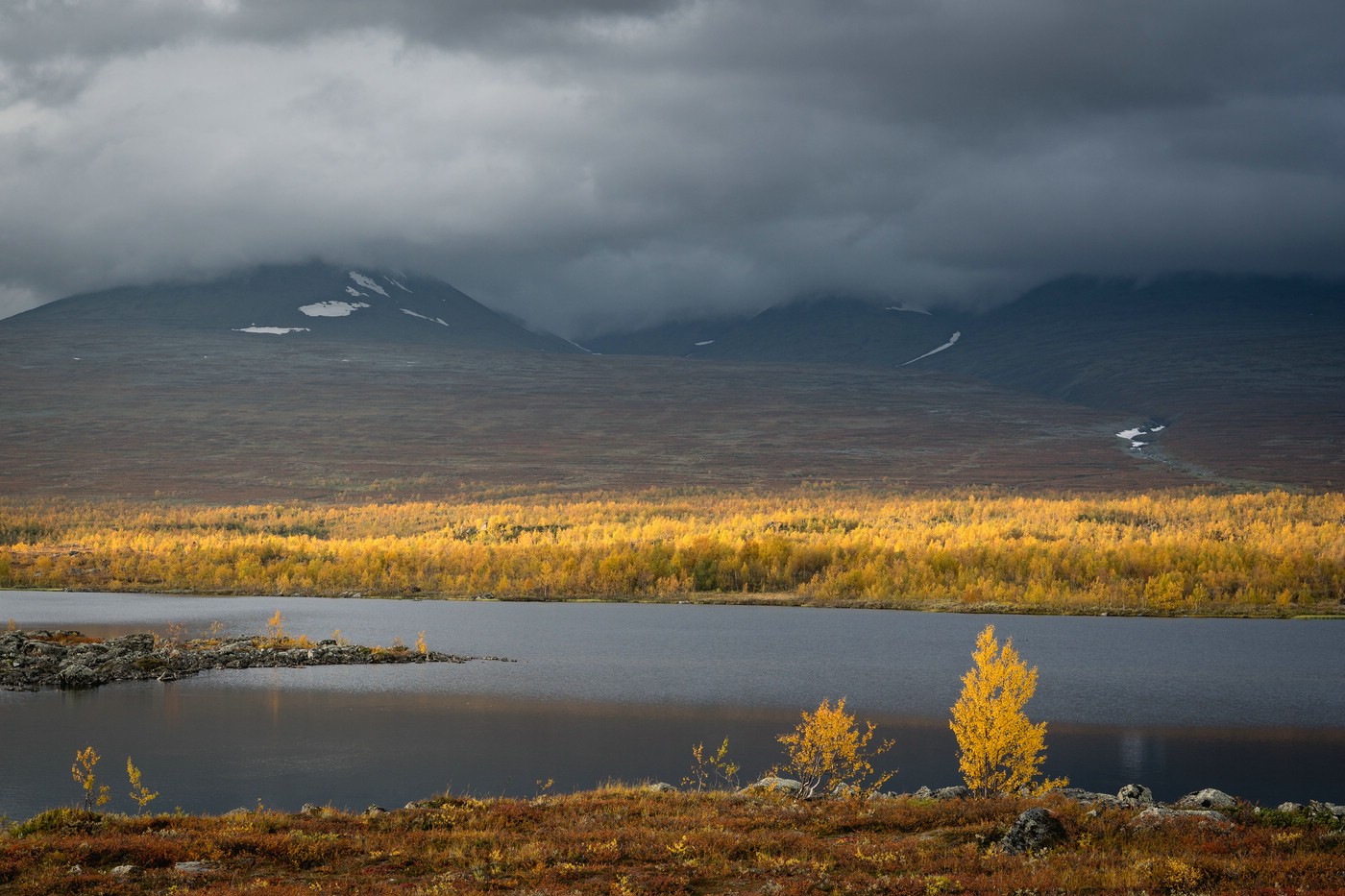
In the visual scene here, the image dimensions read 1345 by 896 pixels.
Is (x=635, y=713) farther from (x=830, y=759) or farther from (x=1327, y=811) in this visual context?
(x=1327, y=811)

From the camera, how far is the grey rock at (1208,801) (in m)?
25.3

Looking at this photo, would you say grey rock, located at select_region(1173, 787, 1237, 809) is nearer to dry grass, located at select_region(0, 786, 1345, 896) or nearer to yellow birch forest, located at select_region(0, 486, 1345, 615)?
dry grass, located at select_region(0, 786, 1345, 896)

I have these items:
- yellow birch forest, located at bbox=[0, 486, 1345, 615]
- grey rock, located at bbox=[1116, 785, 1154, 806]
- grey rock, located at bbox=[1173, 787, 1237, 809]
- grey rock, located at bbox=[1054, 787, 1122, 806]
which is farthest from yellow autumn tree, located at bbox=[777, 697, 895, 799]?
yellow birch forest, located at bbox=[0, 486, 1345, 615]

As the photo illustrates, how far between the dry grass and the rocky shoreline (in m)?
28.7

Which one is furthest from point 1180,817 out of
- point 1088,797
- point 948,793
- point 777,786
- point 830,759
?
point 777,786

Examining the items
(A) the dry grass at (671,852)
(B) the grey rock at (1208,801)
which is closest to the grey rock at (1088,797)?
→ (B) the grey rock at (1208,801)

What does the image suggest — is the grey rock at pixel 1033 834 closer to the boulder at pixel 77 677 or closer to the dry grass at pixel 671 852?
the dry grass at pixel 671 852

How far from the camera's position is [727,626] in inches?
3123

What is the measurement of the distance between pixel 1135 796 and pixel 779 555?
87.3m

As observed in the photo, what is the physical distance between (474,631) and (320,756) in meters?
39.0

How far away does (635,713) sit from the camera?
4294cm

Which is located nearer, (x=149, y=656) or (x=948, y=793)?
(x=948, y=793)

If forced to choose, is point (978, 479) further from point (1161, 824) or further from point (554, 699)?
point (1161, 824)

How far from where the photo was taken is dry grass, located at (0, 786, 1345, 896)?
1619cm
